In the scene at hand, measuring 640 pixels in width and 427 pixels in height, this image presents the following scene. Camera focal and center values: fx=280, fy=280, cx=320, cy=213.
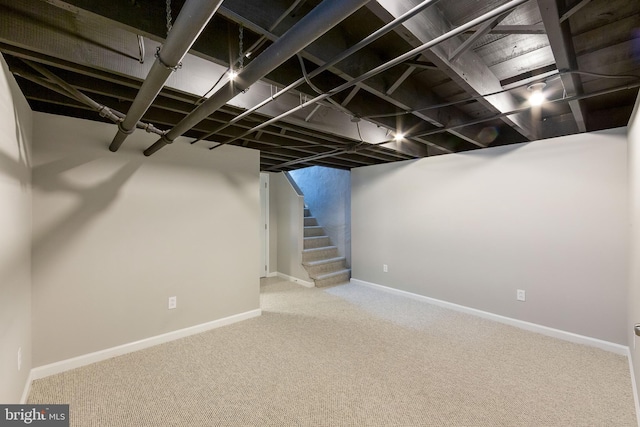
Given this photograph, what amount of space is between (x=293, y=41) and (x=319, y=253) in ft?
14.6

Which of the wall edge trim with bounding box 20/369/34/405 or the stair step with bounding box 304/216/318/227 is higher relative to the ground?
the stair step with bounding box 304/216/318/227

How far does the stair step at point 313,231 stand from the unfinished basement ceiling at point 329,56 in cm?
312

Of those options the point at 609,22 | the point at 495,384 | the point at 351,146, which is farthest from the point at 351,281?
the point at 609,22

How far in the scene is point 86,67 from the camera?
1.63 metres

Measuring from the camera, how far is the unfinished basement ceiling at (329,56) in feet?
4.09

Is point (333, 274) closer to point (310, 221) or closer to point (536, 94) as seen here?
point (310, 221)

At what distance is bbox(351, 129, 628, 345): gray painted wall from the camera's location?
269cm

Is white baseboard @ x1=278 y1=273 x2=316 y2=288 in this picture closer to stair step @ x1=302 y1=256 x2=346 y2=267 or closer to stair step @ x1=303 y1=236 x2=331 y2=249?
stair step @ x1=302 y1=256 x2=346 y2=267

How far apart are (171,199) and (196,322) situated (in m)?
1.35

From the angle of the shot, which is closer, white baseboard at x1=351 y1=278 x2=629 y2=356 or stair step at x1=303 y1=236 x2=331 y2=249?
white baseboard at x1=351 y1=278 x2=629 y2=356

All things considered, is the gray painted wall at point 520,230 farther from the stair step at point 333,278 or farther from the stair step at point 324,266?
the stair step at point 324,266
